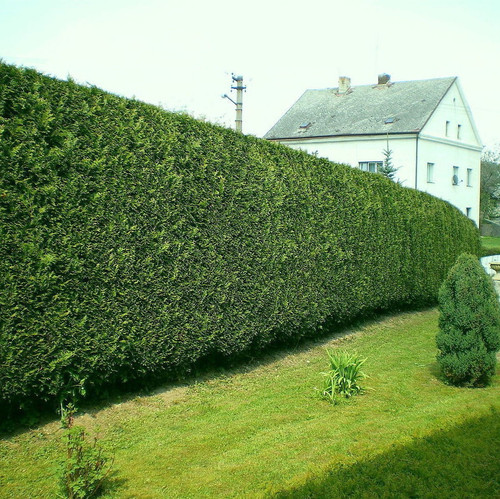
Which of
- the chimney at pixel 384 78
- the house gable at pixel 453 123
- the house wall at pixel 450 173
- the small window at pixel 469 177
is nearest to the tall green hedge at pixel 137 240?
the house wall at pixel 450 173

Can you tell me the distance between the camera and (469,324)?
6605 mm

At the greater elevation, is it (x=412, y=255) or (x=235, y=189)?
(x=235, y=189)

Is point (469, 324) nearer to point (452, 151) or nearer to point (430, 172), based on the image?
point (430, 172)

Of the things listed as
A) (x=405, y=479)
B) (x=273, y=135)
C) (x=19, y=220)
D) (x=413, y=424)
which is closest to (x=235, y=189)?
(x=19, y=220)

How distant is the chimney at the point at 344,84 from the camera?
121 feet

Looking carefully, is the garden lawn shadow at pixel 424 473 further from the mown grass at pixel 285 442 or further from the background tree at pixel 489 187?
the background tree at pixel 489 187

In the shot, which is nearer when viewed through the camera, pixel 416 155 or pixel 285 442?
pixel 285 442

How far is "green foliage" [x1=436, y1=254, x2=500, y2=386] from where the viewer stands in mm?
6625

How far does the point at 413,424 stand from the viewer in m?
5.50

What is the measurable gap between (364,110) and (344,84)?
4.04 m

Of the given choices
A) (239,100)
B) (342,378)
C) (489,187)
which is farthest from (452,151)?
(342,378)

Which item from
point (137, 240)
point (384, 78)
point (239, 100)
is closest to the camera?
point (137, 240)

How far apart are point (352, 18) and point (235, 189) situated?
3518 mm

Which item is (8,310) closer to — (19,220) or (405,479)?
(19,220)
